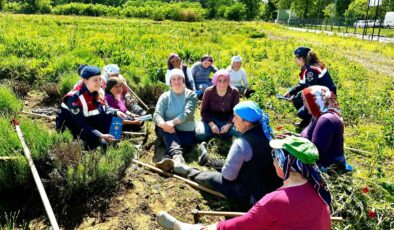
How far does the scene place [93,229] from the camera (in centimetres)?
325

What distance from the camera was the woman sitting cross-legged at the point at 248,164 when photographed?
3238 mm

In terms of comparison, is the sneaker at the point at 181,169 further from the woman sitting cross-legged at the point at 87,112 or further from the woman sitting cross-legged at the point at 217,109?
the woman sitting cross-legged at the point at 217,109

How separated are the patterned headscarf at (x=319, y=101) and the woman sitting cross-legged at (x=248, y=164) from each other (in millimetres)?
647

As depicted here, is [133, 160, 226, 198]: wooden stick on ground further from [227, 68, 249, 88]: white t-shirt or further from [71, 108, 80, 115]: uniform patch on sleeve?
[227, 68, 249, 88]: white t-shirt

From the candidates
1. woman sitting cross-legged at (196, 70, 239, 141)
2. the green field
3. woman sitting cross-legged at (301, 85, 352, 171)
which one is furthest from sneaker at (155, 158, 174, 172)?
woman sitting cross-legged at (301, 85, 352, 171)

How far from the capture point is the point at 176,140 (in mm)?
4836

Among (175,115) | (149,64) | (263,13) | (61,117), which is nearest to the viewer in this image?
(61,117)

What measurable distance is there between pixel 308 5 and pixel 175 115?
51.5 m

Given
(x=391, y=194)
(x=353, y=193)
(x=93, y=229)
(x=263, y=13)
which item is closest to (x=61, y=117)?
(x=93, y=229)

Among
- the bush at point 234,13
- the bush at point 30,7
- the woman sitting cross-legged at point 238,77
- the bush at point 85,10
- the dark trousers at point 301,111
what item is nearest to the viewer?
the dark trousers at point 301,111

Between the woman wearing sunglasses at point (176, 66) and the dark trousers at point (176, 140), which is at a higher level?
the woman wearing sunglasses at point (176, 66)

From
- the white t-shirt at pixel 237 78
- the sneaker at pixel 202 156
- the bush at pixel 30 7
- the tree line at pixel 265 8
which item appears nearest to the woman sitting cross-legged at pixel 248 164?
the sneaker at pixel 202 156

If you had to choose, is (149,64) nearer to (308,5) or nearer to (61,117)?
(61,117)

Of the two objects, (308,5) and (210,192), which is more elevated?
(308,5)
